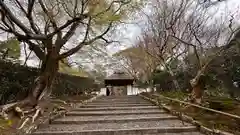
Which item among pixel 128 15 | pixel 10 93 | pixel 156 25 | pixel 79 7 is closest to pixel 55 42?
pixel 79 7

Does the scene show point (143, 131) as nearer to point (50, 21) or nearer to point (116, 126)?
point (116, 126)

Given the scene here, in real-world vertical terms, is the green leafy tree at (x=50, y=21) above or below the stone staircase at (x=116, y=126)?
above

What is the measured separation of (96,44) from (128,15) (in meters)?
3.26

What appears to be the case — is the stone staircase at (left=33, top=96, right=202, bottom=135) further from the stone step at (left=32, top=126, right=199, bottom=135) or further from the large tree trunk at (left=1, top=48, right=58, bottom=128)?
the large tree trunk at (left=1, top=48, right=58, bottom=128)

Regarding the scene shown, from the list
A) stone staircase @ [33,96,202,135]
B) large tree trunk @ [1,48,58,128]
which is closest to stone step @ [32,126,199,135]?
stone staircase @ [33,96,202,135]

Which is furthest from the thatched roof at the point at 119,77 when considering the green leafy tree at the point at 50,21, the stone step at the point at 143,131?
the stone step at the point at 143,131

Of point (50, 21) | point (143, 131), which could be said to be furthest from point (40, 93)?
point (143, 131)

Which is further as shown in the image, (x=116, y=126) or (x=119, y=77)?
(x=119, y=77)

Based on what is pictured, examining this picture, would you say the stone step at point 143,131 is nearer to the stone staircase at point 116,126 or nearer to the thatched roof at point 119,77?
the stone staircase at point 116,126

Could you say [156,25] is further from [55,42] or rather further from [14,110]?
[14,110]

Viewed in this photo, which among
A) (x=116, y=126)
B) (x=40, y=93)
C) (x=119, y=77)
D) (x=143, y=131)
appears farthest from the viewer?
(x=119, y=77)

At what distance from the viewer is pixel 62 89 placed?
1434cm

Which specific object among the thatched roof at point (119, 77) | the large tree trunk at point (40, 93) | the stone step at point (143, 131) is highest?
the thatched roof at point (119, 77)

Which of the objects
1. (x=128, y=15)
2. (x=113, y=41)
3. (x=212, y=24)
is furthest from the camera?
(x=212, y=24)
